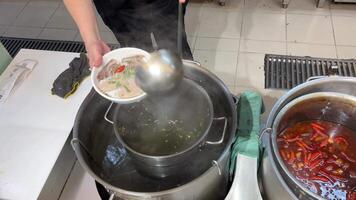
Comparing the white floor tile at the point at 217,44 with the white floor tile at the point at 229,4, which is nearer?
the white floor tile at the point at 217,44

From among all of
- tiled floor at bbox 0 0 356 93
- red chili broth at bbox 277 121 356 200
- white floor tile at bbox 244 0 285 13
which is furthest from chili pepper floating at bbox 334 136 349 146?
white floor tile at bbox 244 0 285 13

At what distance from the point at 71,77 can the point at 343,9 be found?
77.5 inches

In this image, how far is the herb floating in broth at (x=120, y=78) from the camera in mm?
1013

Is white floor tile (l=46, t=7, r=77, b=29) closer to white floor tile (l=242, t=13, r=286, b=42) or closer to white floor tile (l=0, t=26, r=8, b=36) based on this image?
white floor tile (l=0, t=26, r=8, b=36)

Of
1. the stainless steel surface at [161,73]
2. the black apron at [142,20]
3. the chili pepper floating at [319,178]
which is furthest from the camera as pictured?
the black apron at [142,20]

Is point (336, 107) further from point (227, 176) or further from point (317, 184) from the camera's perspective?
point (227, 176)

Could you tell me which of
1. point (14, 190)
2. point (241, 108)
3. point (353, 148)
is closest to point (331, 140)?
point (353, 148)

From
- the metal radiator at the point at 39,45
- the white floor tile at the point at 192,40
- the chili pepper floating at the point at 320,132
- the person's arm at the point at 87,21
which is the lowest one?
the metal radiator at the point at 39,45

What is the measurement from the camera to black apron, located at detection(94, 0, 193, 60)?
1471mm

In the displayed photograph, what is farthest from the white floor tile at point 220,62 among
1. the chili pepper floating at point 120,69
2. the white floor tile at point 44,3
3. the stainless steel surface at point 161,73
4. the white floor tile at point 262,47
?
the white floor tile at point 44,3

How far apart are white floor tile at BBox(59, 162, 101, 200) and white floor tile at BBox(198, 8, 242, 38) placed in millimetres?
1358

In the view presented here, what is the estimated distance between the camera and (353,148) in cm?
114

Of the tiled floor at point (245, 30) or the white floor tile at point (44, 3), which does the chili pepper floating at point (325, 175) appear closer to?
the tiled floor at point (245, 30)

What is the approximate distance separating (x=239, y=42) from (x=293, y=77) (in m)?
0.45
